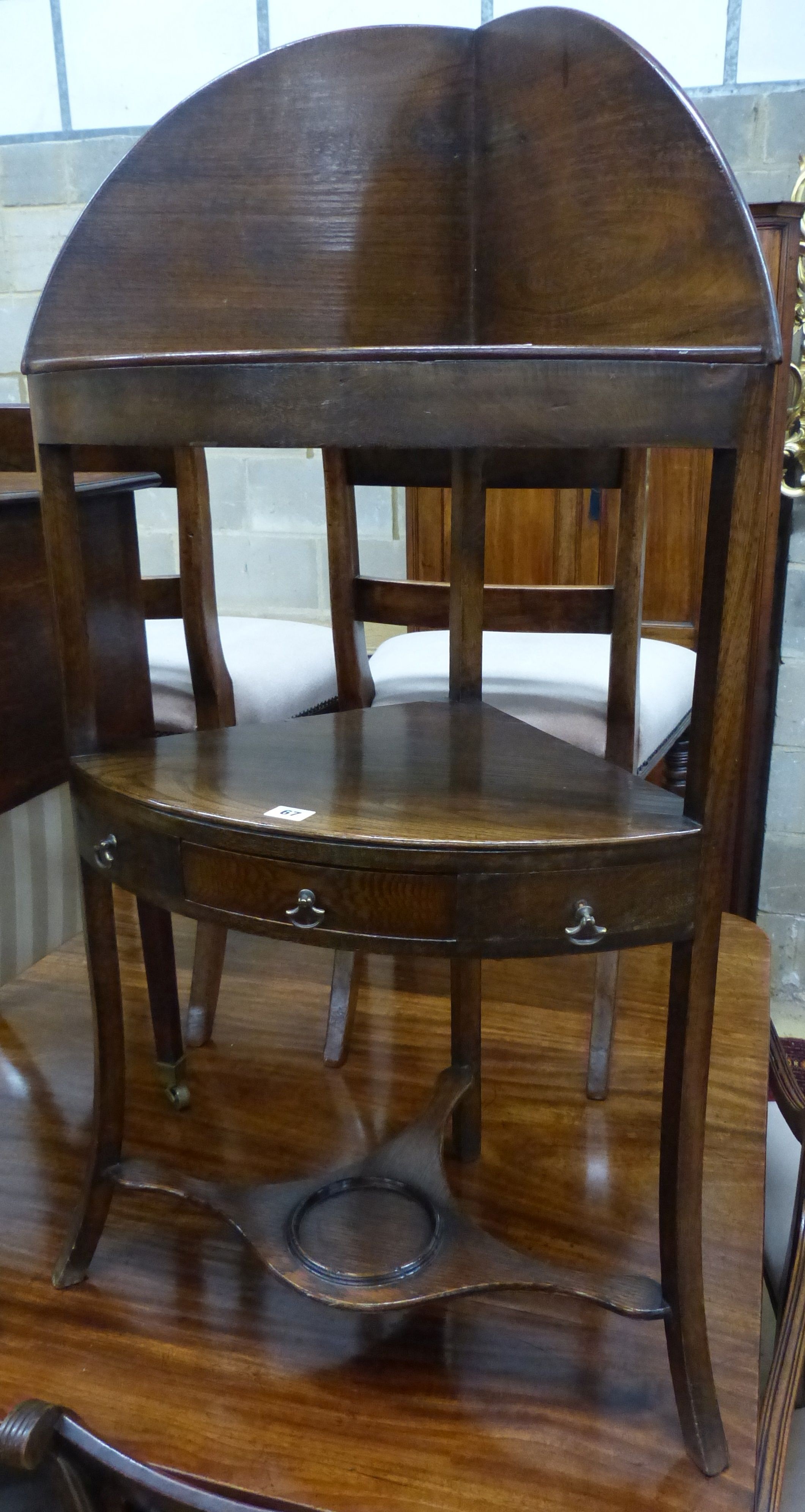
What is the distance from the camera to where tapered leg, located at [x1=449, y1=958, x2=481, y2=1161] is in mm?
1037

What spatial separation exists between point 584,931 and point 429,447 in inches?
13.5

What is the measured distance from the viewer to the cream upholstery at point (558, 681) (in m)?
1.29

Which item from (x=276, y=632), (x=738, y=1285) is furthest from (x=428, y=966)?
(x=738, y=1285)

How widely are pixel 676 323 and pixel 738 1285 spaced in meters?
0.75

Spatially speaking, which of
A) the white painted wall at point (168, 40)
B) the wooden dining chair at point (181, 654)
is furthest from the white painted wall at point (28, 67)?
the wooden dining chair at point (181, 654)

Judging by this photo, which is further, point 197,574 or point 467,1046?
point 197,574

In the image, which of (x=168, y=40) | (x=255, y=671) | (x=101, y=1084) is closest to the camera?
(x=101, y=1084)

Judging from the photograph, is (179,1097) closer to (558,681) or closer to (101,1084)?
(101,1084)

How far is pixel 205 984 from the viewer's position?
129 centimetres

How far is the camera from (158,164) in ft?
3.32

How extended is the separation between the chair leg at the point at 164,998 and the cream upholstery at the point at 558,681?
0.42 meters

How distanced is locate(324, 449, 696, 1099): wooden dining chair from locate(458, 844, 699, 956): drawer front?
48 centimetres

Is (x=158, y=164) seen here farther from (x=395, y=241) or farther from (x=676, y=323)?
(x=676, y=323)

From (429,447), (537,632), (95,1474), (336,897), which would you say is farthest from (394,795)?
(537,632)
